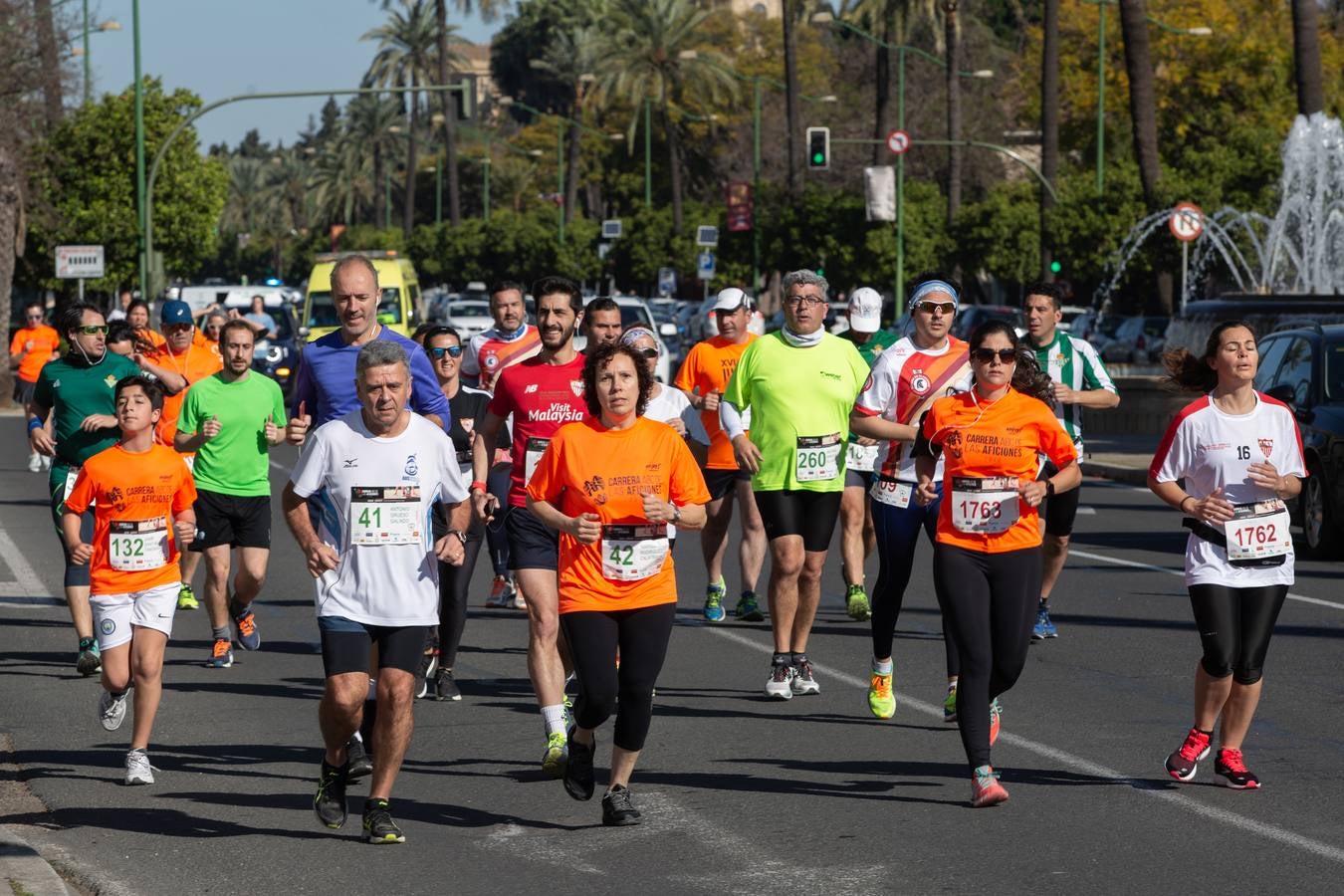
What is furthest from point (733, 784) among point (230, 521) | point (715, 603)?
point (715, 603)

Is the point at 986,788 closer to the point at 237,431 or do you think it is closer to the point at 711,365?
the point at 711,365

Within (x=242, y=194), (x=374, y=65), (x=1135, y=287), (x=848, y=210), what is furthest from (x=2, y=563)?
(x=242, y=194)

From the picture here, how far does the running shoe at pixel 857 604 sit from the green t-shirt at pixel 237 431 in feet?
11.5

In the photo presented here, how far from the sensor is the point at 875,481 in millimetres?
9602

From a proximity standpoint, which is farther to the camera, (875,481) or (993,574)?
(875,481)

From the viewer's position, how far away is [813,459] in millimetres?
9961

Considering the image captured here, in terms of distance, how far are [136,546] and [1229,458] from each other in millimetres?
4207

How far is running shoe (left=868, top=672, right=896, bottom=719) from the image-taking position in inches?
367

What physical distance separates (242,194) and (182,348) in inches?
6297

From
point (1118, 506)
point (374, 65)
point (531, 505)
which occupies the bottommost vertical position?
point (1118, 506)

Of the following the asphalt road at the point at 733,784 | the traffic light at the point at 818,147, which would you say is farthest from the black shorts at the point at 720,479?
the traffic light at the point at 818,147

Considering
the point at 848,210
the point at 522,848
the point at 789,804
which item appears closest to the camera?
the point at 522,848

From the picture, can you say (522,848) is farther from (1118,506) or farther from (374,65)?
(374,65)

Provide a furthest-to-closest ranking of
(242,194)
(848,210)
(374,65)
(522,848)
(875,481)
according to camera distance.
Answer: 1. (242,194)
2. (374,65)
3. (848,210)
4. (875,481)
5. (522,848)
